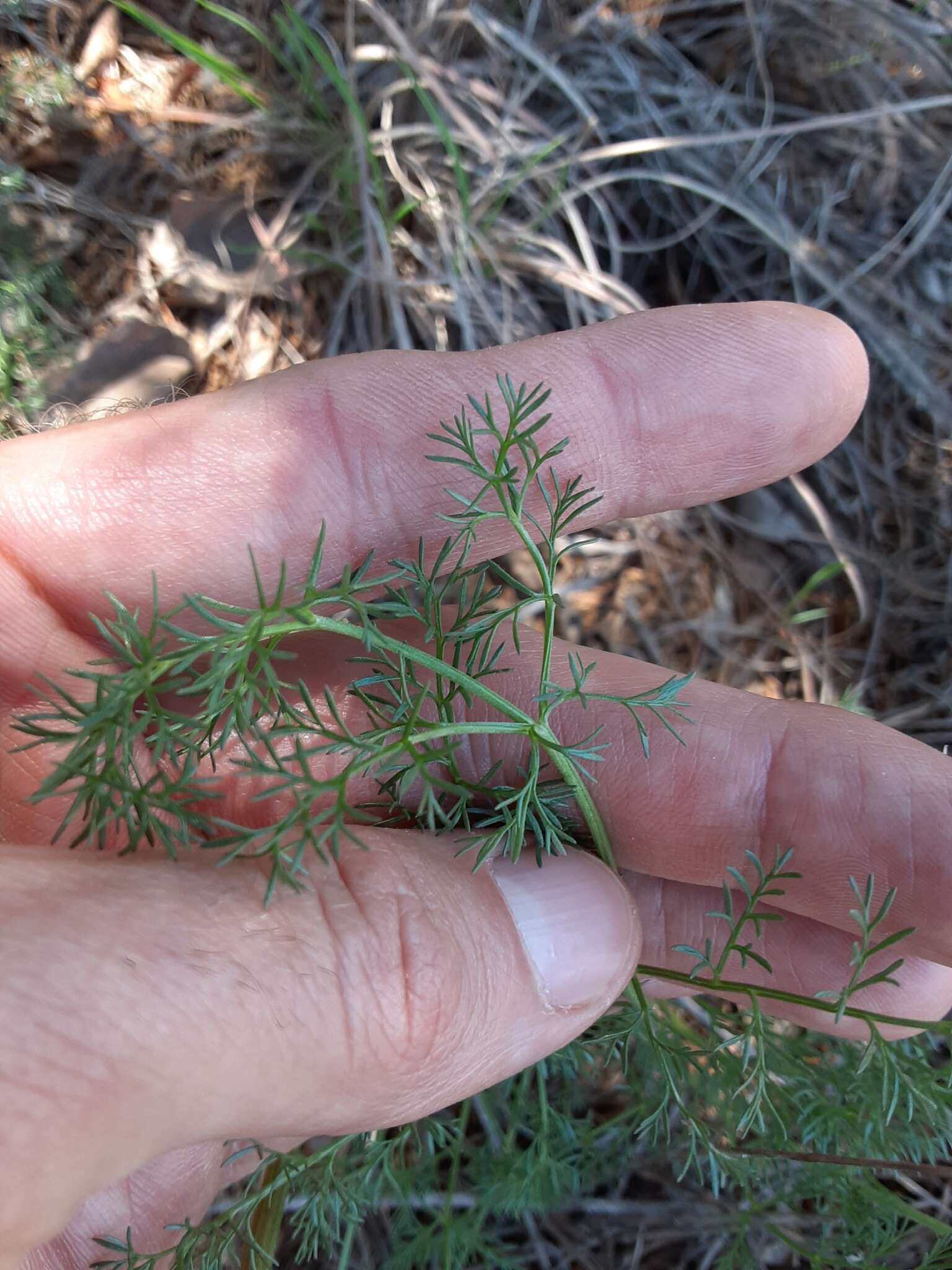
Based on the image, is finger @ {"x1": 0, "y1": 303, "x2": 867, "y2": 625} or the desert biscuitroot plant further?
finger @ {"x1": 0, "y1": 303, "x2": 867, "y2": 625}

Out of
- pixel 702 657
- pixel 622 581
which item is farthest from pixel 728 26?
pixel 702 657

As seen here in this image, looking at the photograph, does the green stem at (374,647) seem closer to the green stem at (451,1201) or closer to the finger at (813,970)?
the finger at (813,970)

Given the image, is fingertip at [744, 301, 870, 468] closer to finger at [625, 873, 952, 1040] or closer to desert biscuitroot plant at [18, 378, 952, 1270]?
desert biscuitroot plant at [18, 378, 952, 1270]

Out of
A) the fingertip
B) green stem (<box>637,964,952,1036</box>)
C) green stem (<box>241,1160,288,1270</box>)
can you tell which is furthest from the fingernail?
the fingertip

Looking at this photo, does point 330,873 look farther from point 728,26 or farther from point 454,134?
point 728,26

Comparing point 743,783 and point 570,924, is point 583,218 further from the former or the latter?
point 570,924

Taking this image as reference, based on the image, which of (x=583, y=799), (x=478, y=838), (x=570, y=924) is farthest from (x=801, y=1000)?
(x=478, y=838)
